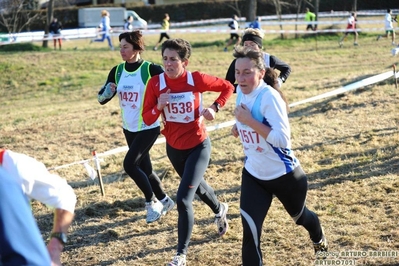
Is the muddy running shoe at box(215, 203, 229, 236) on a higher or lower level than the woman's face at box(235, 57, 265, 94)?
lower

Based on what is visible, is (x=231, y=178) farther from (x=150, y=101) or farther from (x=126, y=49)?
(x=150, y=101)

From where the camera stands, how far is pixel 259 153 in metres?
4.57

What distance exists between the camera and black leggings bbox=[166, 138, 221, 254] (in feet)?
17.3

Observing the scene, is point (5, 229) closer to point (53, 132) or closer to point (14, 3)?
point (53, 132)

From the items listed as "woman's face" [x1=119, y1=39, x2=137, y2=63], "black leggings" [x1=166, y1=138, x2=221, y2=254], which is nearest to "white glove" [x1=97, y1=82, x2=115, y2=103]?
"woman's face" [x1=119, y1=39, x2=137, y2=63]

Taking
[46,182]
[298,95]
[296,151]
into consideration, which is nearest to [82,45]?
[298,95]

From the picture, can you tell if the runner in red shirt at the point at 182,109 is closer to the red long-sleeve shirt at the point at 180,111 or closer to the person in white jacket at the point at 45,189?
the red long-sleeve shirt at the point at 180,111

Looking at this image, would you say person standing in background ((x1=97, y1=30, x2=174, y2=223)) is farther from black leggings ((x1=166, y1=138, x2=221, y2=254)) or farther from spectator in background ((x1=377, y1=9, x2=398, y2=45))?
spectator in background ((x1=377, y1=9, x2=398, y2=45))

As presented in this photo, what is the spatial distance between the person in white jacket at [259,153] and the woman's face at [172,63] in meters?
1.02

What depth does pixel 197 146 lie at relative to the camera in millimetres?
5688

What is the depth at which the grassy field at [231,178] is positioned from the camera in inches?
227

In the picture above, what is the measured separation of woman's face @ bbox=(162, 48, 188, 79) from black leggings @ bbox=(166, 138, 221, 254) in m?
0.70

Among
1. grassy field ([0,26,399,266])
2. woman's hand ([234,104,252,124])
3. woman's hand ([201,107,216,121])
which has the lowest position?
grassy field ([0,26,399,266])

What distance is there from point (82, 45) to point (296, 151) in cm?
2110
